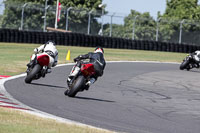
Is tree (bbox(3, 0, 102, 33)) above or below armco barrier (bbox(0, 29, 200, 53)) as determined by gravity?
above

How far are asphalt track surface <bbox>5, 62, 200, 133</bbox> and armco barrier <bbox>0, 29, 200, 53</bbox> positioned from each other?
13695 mm

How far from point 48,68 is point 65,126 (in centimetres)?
610

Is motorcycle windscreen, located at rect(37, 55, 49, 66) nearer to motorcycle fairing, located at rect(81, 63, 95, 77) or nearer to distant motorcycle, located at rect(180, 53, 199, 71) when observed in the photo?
motorcycle fairing, located at rect(81, 63, 95, 77)

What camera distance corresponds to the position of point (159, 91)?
45.9 feet

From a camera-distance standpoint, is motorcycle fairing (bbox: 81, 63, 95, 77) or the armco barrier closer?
motorcycle fairing (bbox: 81, 63, 95, 77)

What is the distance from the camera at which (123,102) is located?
36.2 ft

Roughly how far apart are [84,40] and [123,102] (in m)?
22.4

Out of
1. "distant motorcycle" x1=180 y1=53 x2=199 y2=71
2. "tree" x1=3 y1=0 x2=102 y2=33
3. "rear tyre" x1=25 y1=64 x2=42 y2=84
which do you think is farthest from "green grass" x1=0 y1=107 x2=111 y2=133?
"tree" x1=3 y1=0 x2=102 y2=33

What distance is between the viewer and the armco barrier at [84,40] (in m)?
29.9

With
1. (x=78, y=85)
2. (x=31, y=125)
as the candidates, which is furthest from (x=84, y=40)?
(x=31, y=125)

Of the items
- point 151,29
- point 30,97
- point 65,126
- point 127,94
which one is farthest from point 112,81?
point 151,29

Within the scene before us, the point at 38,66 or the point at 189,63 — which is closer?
the point at 38,66

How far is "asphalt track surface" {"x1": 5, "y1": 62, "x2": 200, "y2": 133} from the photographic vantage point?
325 inches

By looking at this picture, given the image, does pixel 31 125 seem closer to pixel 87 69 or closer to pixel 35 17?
pixel 87 69
